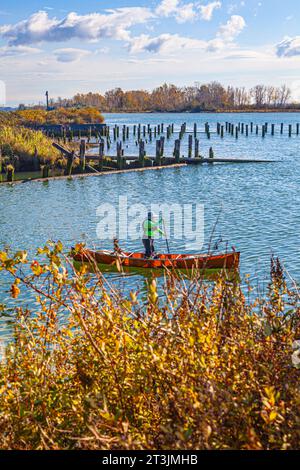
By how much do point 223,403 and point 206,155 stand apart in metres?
50.9

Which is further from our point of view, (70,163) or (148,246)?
(70,163)

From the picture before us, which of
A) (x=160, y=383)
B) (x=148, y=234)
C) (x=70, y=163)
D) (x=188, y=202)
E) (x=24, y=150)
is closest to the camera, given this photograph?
(x=160, y=383)

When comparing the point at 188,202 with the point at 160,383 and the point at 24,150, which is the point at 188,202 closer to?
the point at 24,150

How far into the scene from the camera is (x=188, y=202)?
29.6 meters

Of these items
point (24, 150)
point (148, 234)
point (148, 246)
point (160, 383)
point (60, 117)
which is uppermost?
point (60, 117)

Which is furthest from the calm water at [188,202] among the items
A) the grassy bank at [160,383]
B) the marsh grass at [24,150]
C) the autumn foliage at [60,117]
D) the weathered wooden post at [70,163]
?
the autumn foliage at [60,117]

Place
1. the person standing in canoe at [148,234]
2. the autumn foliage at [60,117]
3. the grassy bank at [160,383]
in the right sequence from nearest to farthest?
1. the grassy bank at [160,383]
2. the person standing in canoe at [148,234]
3. the autumn foliage at [60,117]

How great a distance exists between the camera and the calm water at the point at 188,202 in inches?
763

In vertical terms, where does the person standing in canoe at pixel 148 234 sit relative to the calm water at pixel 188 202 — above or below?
Result: above

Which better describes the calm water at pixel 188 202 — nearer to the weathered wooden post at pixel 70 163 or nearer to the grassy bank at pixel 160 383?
the weathered wooden post at pixel 70 163

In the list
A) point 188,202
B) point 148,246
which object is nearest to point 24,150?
point 188,202

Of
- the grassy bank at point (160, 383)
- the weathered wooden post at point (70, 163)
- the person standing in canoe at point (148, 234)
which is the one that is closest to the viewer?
the grassy bank at point (160, 383)

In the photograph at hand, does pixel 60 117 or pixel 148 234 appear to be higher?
pixel 60 117
